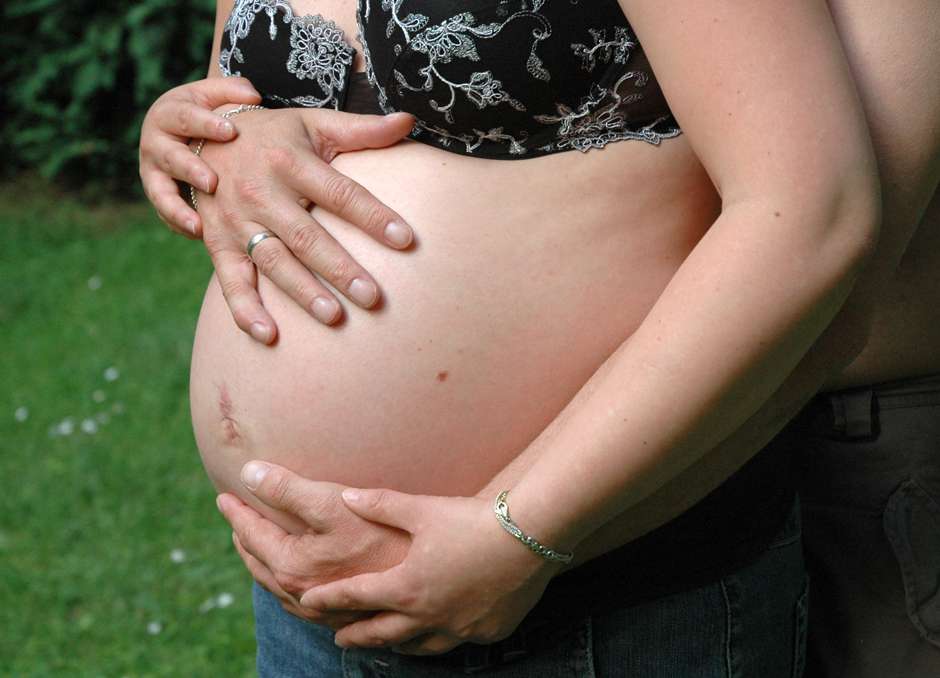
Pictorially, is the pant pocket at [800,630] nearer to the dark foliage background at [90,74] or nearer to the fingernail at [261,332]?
the fingernail at [261,332]

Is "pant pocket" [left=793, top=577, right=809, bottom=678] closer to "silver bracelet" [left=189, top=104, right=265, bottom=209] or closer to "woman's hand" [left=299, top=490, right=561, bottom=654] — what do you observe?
"woman's hand" [left=299, top=490, right=561, bottom=654]

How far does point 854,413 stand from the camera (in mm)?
1513

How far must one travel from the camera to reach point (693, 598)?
1.36 m

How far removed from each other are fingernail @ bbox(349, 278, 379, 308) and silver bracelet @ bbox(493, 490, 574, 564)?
276mm

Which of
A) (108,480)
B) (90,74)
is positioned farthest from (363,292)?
(90,74)

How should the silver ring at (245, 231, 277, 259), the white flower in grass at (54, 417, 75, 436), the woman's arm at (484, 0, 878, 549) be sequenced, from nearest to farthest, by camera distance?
the woman's arm at (484, 0, 878, 549) < the silver ring at (245, 231, 277, 259) < the white flower in grass at (54, 417, 75, 436)

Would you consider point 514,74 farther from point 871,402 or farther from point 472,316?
point 871,402

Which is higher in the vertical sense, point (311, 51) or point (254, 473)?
point (311, 51)

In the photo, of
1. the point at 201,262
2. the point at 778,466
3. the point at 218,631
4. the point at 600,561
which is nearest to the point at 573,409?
the point at 600,561

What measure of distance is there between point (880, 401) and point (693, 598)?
1.21 feet

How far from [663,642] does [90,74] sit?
5674 millimetres

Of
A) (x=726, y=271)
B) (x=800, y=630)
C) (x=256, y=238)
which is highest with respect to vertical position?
(x=726, y=271)

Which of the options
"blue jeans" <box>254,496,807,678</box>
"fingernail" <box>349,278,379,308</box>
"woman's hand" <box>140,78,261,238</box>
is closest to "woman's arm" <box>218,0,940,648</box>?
"blue jeans" <box>254,496,807,678</box>

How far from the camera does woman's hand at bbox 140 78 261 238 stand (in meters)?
1.55
